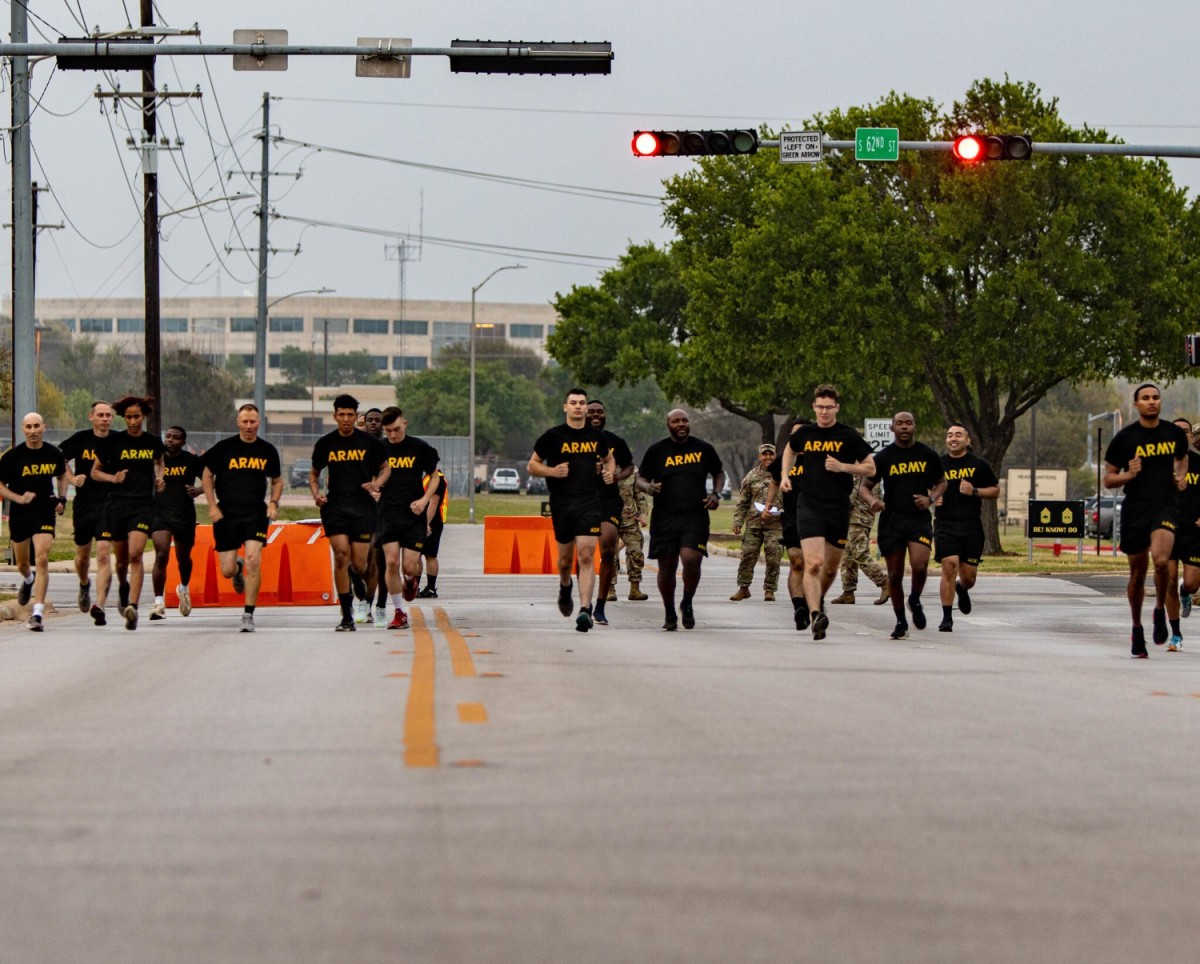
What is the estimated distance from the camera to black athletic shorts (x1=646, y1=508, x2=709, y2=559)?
660 inches

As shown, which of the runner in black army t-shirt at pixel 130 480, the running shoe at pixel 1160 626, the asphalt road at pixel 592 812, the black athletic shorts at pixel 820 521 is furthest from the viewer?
the runner in black army t-shirt at pixel 130 480

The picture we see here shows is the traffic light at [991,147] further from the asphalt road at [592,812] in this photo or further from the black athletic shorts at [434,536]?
the asphalt road at [592,812]

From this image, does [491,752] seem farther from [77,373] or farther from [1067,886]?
[77,373]

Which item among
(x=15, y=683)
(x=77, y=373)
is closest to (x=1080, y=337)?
(x=15, y=683)

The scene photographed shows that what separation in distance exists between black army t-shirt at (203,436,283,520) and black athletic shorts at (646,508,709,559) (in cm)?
336

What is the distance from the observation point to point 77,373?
5812 inches

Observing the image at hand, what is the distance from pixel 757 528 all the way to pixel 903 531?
17.1ft

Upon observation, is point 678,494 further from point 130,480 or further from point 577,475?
point 130,480

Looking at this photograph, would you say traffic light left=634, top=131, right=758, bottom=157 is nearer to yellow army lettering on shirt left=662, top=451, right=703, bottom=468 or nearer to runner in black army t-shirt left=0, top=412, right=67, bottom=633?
yellow army lettering on shirt left=662, top=451, right=703, bottom=468

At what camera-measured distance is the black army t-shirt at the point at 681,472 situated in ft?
55.1

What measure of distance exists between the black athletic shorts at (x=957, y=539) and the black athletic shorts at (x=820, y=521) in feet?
8.69

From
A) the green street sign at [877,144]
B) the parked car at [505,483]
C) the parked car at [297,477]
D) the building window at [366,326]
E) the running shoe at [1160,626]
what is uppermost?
the building window at [366,326]

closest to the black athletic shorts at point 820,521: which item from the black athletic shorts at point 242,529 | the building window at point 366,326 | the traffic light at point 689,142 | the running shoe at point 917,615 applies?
the running shoe at point 917,615

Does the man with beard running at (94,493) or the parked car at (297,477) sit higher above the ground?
the man with beard running at (94,493)
